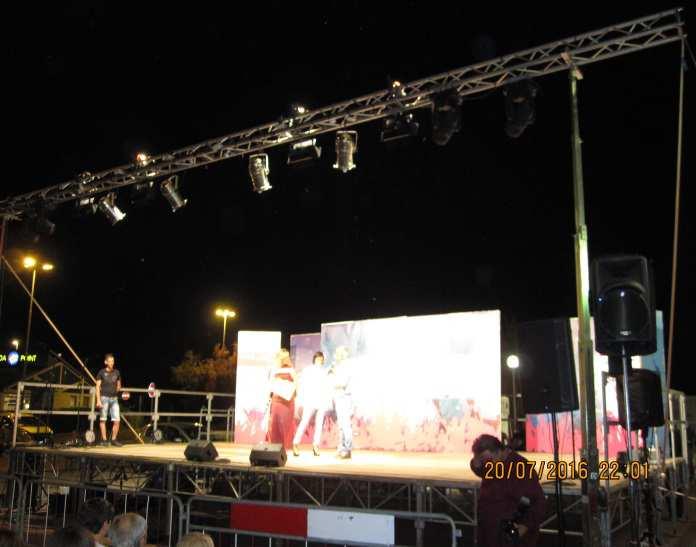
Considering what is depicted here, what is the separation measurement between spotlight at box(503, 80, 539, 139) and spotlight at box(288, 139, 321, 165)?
3366 millimetres

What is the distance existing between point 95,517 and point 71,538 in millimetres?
1249

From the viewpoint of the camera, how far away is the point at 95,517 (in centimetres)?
471

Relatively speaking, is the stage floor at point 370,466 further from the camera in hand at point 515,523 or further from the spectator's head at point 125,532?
the spectator's head at point 125,532

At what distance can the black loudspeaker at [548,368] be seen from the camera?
5805 mm

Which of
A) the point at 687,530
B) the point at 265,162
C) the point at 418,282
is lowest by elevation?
the point at 687,530

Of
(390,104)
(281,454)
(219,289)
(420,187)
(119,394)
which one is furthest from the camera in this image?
(219,289)

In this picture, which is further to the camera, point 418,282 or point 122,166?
point 418,282

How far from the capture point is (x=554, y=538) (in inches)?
358

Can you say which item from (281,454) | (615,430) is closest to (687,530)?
(615,430)

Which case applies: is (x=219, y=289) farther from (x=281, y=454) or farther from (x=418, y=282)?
(x=281, y=454)

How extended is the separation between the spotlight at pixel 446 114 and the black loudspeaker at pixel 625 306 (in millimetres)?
4369

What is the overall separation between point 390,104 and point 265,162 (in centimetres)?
277

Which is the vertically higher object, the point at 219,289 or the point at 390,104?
the point at 219,289

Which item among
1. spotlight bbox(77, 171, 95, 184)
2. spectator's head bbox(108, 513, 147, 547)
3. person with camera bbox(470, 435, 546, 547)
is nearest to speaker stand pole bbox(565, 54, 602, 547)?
person with camera bbox(470, 435, 546, 547)
